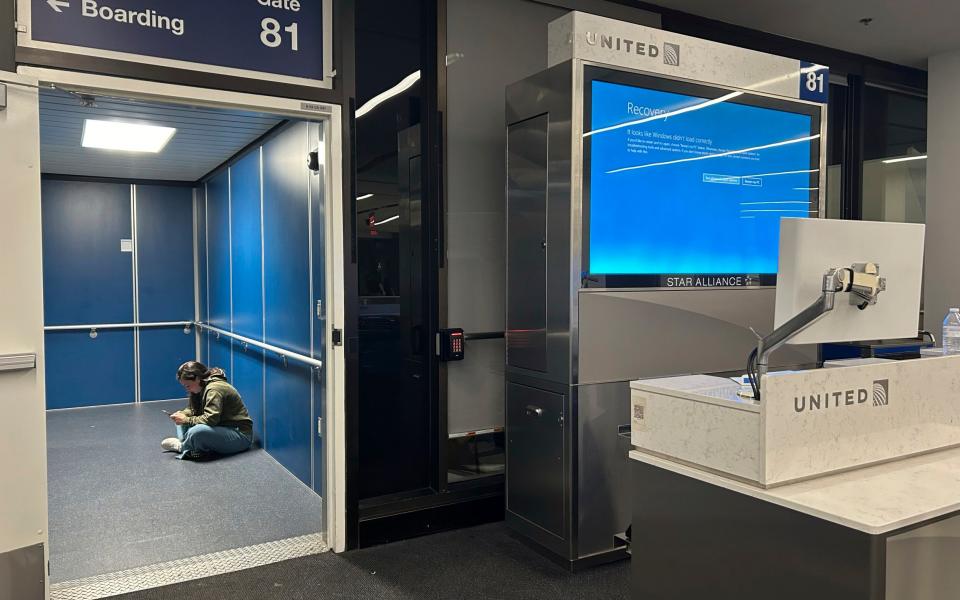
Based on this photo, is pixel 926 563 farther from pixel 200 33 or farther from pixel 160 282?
pixel 160 282

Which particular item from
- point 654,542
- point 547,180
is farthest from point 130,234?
point 654,542

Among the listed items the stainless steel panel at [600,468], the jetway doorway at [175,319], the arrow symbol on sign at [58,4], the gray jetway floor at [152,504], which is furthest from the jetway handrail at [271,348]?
the arrow symbol on sign at [58,4]

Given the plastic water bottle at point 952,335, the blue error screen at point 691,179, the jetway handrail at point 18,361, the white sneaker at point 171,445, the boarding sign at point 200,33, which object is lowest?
the white sneaker at point 171,445

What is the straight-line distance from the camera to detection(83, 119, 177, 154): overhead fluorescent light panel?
201 inches

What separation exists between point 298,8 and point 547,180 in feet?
4.70

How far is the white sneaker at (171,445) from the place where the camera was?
5391 mm

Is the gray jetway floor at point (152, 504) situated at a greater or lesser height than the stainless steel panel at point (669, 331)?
lesser

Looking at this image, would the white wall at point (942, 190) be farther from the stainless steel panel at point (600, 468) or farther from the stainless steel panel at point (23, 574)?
the stainless steel panel at point (23, 574)

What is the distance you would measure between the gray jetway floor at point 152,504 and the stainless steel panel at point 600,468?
1.51 m

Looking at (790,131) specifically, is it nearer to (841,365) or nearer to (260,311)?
(841,365)

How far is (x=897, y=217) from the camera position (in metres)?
5.80

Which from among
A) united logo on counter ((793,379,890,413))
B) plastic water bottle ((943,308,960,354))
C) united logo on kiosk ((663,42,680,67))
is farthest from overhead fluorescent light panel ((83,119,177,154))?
plastic water bottle ((943,308,960,354))

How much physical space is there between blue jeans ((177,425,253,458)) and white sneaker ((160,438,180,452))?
0.09 metres

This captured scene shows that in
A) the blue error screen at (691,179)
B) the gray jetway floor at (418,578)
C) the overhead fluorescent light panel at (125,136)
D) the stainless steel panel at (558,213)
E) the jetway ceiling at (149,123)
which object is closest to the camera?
the gray jetway floor at (418,578)
